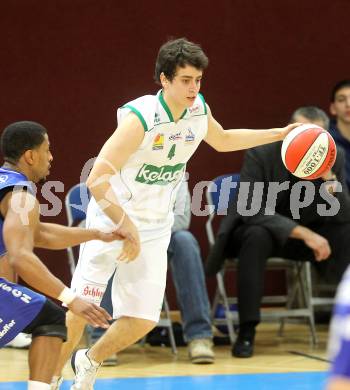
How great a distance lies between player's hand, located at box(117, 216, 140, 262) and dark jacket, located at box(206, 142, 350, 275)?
250cm

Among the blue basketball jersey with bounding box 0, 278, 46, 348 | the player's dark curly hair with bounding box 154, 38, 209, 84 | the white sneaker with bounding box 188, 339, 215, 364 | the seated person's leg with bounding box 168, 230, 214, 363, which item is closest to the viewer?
the blue basketball jersey with bounding box 0, 278, 46, 348

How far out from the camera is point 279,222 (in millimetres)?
6969

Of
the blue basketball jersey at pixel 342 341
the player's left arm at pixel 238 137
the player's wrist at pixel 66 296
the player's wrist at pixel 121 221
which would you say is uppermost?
the player's left arm at pixel 238 137

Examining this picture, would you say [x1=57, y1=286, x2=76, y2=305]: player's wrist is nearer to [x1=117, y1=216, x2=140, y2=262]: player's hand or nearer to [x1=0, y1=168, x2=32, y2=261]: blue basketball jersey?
[x1=0, y1=168, x2=32, y2=261]: blue basketball jersey

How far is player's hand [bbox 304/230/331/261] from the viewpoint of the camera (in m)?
6.91

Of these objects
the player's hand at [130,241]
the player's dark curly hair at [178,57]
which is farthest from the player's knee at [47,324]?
the player's dark curly hair at [178,57]

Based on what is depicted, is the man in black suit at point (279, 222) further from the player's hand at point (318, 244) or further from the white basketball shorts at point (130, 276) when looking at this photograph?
the white basketball shorts at point (130, 276)

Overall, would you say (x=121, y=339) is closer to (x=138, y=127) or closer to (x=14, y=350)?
(x=138, y=127)

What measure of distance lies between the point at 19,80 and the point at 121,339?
3.66 meters

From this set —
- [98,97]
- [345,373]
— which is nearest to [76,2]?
[98,97]

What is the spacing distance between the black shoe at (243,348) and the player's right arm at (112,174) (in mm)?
2352

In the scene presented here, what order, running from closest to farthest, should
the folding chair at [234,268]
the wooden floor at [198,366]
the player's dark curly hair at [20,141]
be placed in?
the player's dark curly hair at [20,141] < the wooden floor at [198,366] < the folding chair at [234,268]

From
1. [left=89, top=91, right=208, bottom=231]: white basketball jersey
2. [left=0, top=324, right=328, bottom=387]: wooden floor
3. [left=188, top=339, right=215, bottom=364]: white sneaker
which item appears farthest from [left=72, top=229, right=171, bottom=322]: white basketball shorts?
[left=188, top=339, right=215, bottom=364]: white sneaker

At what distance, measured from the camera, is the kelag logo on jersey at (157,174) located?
495 cm
